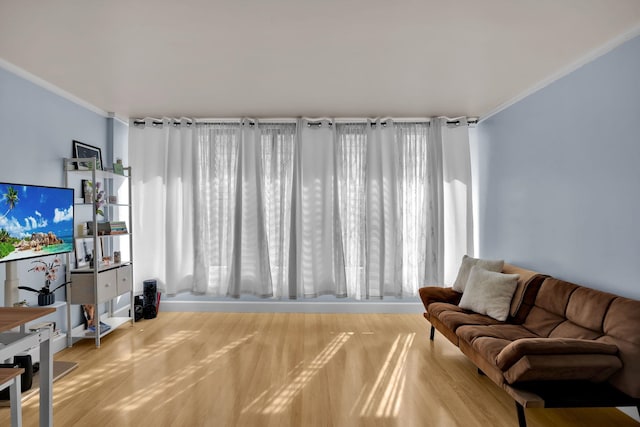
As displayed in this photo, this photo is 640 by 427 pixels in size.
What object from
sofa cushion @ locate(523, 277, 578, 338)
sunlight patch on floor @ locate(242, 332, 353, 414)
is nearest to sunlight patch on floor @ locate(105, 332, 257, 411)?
sunlight patch on floor @ locate(242, 332, 353, 414)

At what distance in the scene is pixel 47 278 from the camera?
3.16 meters

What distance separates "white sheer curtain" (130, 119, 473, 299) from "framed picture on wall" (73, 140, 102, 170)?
544 mm

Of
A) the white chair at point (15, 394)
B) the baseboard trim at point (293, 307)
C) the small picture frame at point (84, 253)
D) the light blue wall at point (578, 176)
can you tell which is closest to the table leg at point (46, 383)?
the white chair at point (15, 394)

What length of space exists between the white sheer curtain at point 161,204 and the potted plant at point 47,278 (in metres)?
1.12

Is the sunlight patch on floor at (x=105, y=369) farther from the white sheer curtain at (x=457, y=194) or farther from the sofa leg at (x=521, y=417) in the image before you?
the white sheer curtain at (x=457, y=194)

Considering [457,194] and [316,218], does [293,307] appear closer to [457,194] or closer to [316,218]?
[316,218]

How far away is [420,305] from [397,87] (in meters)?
2.84

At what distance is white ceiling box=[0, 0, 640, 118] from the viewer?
2.04 meters

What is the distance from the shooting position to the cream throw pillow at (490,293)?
2988mm

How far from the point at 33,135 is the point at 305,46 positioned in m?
2.61

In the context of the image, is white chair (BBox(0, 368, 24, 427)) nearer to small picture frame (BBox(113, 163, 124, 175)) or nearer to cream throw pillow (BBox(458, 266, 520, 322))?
small picture frame (BBox(113, 163, 124, 175))

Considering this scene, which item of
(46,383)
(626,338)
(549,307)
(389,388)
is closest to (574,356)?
(626,338)

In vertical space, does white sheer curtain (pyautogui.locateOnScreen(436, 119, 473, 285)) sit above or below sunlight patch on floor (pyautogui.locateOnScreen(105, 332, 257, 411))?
above

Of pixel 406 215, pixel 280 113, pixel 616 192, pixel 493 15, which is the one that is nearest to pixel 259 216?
pixel 280 113
